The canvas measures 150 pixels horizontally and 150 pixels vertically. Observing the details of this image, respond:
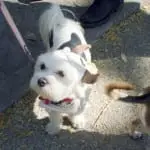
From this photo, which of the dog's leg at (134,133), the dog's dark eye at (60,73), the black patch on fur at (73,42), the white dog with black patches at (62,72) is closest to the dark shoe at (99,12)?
the white dog with black patches at (62,72)

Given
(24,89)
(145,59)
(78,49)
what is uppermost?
(78,49)

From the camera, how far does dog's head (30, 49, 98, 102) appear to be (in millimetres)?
2486

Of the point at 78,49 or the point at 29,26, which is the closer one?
the point at 78,49

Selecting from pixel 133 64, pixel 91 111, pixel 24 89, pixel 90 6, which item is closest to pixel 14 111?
pixel 24 89

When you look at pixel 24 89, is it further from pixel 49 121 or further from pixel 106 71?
pixel 106 71

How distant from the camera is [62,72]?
2.52 m

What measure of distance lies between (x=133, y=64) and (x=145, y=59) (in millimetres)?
114

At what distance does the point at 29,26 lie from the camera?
3734 millimetres

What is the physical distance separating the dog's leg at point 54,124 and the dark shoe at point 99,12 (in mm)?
1038

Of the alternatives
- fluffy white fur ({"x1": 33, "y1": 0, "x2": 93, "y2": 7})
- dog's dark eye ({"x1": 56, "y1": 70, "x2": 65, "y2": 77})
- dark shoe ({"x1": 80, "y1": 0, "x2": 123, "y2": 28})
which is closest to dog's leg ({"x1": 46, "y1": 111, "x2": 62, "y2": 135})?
dog's dark eye ({"x1": 56, "y1": 70, "x2": 65, "y2": 77})

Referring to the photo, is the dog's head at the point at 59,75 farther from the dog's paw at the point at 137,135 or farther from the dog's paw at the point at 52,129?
the dog's paw at the point at 137,135

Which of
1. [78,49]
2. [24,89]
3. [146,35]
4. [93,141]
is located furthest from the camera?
[146,35]

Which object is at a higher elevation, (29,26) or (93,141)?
(29,26)

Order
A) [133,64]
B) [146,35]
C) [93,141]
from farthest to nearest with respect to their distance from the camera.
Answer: [146,35], [133,64], [93,141]
